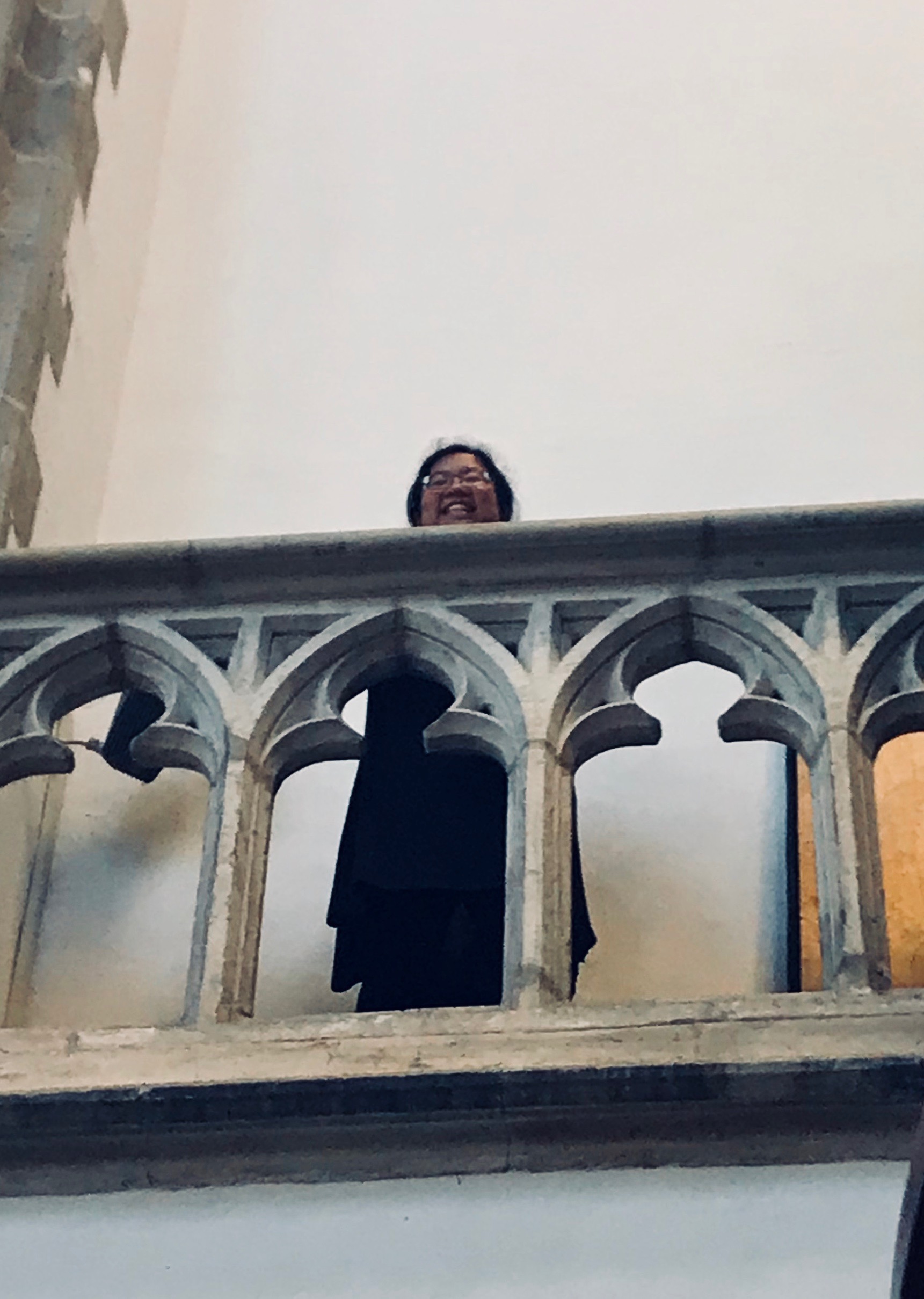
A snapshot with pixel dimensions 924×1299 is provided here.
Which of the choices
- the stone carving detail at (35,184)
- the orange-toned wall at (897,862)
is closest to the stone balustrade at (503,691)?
the orange-toned wall at (897,862)

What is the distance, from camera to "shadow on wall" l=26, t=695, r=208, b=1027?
3502 mm

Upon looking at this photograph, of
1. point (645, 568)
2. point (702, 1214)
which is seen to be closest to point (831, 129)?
point (645, 568)

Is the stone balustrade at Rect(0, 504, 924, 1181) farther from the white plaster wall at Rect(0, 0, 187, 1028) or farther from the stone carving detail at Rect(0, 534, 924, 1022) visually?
the white plaster wall at Rect(0, 0, 187, 1028)

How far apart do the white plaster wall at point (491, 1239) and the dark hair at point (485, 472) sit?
54.5 inches

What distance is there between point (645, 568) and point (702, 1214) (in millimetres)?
905

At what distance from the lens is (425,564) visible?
9.85 ft

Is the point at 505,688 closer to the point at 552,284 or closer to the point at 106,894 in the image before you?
the point at 106,894

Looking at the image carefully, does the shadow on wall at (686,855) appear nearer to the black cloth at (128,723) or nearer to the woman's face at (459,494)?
the woman's face at (459,494)

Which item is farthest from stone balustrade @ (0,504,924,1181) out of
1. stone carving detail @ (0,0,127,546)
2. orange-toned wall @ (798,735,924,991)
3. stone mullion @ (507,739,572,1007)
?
stone carving detail @ (0,0,127,546)

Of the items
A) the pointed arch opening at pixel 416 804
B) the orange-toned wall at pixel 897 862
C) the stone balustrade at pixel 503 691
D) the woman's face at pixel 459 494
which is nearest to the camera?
the stone balustrade at pixel 503 691

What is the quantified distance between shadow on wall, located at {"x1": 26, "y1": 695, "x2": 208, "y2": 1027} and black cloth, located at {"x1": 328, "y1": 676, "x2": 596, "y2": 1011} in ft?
1.32

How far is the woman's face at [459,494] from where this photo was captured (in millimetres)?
3572

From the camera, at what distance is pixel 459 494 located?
3602mm

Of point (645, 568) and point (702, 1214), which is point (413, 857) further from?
point (702, 1214)
